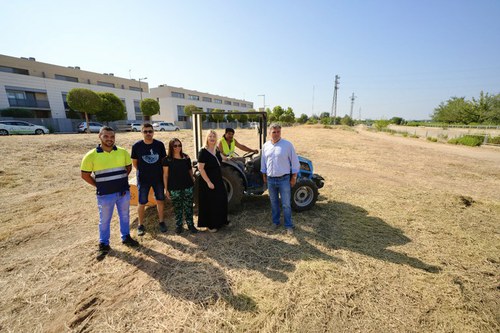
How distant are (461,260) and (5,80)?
42.9m

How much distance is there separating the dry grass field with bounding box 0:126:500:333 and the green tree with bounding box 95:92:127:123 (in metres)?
27.2

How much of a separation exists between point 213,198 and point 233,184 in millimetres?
633

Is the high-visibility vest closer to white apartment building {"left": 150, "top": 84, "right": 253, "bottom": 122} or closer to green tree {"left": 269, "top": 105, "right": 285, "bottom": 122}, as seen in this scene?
white apartment building {"left": 150, "top": 84, "right": 253, "bottom": 122}

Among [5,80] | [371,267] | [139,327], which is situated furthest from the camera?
[5,80]

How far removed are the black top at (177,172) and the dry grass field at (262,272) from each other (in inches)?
34.0

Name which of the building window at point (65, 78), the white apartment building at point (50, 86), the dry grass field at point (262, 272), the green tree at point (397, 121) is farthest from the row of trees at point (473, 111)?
the building window at point (65, 78)

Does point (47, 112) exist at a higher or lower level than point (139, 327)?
higher

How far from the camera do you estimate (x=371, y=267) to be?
294 cm

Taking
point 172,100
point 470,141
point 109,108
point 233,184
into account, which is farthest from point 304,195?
point 172,100

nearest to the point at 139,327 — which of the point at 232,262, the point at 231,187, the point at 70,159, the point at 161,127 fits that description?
the point at 232,262

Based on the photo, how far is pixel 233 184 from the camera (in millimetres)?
4207

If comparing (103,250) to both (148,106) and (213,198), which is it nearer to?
(213,198)

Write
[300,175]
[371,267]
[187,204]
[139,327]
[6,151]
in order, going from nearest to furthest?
[139,327]
[371,267]
[187,204]
[300,175]
[6,151]

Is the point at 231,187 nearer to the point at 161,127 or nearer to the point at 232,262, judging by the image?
the point at 232,262
